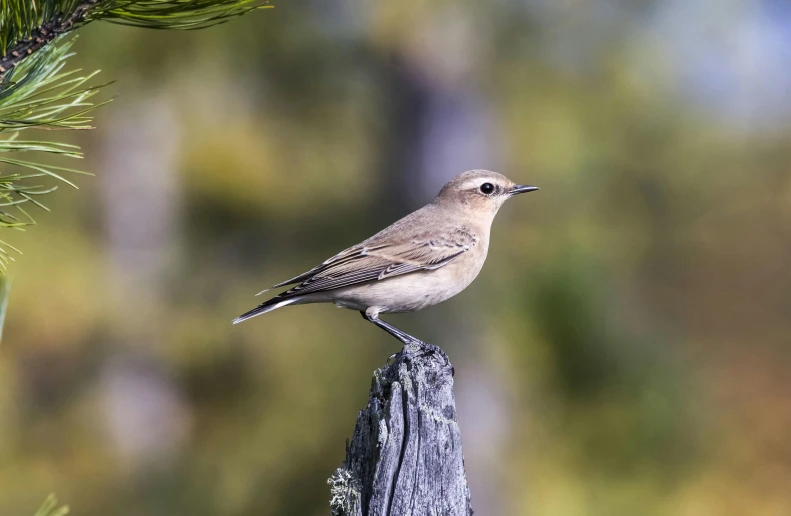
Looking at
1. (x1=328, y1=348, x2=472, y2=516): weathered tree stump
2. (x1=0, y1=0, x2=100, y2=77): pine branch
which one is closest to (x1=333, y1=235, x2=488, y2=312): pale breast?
(x1=328, y1=348, x2=472, y2=516): weathered tree stump

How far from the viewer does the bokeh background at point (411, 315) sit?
896 cm

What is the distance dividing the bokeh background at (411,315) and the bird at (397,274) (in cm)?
330

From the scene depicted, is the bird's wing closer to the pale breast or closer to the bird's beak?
the pale breast

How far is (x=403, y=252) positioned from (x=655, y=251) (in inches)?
273

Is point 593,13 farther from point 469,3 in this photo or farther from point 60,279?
point 60,279

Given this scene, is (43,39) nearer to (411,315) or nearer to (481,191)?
(481,191)

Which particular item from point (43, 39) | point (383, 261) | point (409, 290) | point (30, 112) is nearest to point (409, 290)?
point (409, 290)

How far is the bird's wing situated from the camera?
200 inches

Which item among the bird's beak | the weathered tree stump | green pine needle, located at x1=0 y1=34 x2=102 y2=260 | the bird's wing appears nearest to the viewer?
green pine needle, located at x1=0 y1=34 x2=102 y2=260

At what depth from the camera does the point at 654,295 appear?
1162 centimetres

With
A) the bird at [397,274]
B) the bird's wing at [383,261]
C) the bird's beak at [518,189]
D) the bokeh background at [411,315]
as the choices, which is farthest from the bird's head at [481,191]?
the bokeh background at [411,315]

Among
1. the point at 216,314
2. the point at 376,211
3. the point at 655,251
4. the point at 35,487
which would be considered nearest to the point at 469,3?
the point at 376,211

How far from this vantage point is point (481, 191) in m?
5.99

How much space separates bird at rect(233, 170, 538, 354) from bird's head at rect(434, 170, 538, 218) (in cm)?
33
